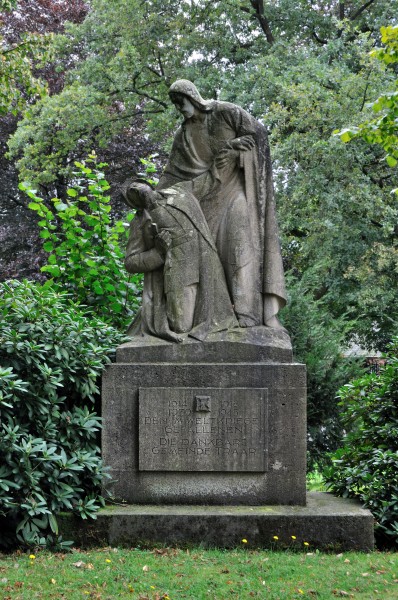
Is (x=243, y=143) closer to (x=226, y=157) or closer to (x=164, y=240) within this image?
(x=226, y=157)

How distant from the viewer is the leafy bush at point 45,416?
262 inches

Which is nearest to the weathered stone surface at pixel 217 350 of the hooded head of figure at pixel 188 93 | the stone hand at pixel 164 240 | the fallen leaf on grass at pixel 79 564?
the stone hand at pixel 164 240

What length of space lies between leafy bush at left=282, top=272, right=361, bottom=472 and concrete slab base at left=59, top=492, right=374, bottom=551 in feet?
17.8

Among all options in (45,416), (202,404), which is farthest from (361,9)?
(45,416)

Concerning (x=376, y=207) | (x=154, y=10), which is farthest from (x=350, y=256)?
(x=154, y=10)

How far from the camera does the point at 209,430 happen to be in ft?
24.1

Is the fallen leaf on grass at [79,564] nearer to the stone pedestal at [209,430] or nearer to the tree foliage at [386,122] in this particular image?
the stone pedestal at [209,430]

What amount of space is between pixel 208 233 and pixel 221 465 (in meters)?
1.96

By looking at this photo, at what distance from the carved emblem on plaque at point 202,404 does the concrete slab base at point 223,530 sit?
0.83 m

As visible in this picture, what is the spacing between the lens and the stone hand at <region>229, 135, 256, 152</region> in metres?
7.89

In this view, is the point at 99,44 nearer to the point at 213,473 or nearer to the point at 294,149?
the point at 294,149

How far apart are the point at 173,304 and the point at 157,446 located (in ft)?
3.91

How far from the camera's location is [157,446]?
24.1 feet

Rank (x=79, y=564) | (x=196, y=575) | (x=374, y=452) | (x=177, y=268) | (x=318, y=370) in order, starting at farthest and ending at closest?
(x=318, y=370) → (x=374, y=452) → (x=177, y=268) → (x=79, y=564) → (x=196, y=575)
